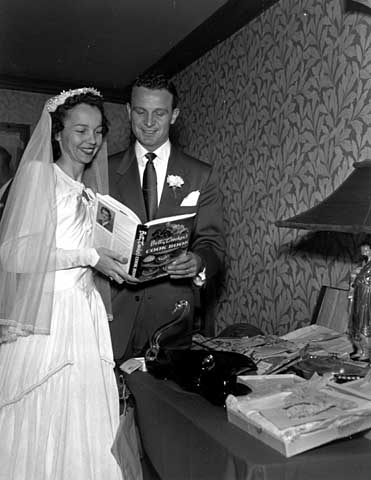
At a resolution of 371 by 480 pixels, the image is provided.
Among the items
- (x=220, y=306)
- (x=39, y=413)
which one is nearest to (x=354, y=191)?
(x=39, y=413)

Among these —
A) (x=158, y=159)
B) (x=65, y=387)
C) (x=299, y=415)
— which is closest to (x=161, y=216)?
(x=158, y=159)

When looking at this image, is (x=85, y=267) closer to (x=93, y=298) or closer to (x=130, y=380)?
(x=93, y=298)

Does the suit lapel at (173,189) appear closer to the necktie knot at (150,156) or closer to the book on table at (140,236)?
the necktie knot at (150,156)

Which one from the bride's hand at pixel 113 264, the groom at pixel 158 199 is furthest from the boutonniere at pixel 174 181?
the bride's hand at pixel 113 264

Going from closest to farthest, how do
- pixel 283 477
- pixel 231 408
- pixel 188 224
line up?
pixel 283 477, pixel 231 408, pixel 188 224

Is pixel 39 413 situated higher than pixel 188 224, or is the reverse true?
pixel 188 224

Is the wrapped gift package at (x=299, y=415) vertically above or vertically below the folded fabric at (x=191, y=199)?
below

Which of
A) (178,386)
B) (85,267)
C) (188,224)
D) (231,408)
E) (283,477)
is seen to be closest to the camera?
(283,477)

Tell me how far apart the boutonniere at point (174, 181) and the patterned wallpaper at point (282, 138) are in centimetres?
45

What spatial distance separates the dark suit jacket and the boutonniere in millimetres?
10

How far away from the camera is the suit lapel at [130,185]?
164 centimetres

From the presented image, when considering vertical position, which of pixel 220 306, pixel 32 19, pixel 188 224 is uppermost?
pixel 32 19

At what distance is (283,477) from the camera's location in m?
0.82

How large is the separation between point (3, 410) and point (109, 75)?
139 cm
